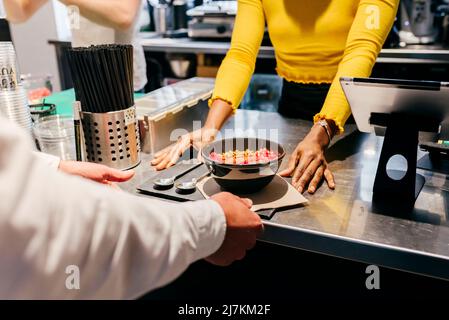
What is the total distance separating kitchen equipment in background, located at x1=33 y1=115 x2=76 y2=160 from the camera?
1196mm

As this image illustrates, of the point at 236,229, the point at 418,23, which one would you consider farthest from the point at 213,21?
the point at 236,229

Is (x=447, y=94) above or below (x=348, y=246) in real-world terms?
above

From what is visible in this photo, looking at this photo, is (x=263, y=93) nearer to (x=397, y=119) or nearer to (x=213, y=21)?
(x=213, y=21)

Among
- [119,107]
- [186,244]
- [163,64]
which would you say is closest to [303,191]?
[186,244]

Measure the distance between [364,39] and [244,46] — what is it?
1.41 ft

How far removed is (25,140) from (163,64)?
294 centimetres

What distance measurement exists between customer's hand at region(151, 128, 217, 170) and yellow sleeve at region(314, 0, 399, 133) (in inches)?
13.7

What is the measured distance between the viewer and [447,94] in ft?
2.69

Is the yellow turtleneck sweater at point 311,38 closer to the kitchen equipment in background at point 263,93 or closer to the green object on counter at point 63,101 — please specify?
the green object on counter at point 63,101

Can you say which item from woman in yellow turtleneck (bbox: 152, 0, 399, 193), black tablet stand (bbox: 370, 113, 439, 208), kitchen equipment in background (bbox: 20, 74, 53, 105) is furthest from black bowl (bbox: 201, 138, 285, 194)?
kitchen equipment in background (bbox: 20, 74, 53, 105)

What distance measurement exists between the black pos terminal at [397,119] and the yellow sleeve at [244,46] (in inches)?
23.4
